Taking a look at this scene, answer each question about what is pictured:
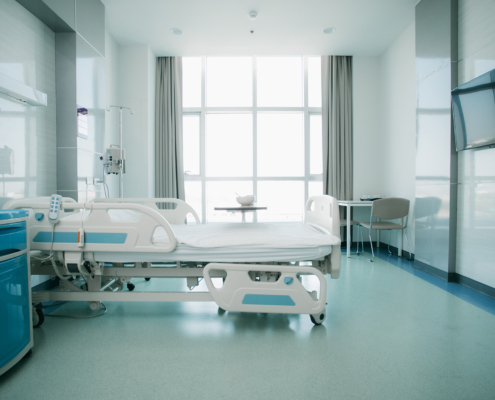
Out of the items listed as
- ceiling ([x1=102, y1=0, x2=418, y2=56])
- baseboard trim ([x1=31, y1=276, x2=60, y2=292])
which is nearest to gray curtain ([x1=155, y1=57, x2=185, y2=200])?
ceiling ([x1=102, y1=0, x2=418, y2=56])

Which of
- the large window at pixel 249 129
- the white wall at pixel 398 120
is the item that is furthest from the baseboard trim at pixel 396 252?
the large window at pixel 249 129

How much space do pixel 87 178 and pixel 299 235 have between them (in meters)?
2.21

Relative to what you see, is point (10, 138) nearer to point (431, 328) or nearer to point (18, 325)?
point (18, 325)

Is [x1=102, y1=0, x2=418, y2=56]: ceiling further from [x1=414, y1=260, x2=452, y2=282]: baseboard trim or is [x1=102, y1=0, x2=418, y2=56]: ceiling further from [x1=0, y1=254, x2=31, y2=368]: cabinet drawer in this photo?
Answer: [x1=0, y1=254, x2=31, y2=368]: cabinet drawer

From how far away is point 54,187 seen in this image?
2.63m

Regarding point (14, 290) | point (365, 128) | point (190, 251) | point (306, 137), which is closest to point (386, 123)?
point (365, 128)

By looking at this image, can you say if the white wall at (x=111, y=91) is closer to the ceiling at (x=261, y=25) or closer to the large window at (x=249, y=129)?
the ceiling at (x=261, y=25)

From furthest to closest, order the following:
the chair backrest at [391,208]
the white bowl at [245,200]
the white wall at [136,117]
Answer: the white wall at [136,117]
the chair backrest at [391,208]
the white bowl at [245,200]

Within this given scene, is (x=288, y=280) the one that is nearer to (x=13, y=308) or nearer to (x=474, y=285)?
(x=13, y=308)

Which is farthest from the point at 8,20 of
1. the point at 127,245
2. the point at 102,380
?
the point at 102,380

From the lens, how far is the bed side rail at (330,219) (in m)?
1.87

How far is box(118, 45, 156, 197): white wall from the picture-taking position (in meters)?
4.08

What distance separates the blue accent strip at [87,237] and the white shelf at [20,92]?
1.04 meters

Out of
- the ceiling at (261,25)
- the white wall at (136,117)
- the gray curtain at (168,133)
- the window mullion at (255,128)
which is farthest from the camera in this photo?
the window mullion at (255,128)
